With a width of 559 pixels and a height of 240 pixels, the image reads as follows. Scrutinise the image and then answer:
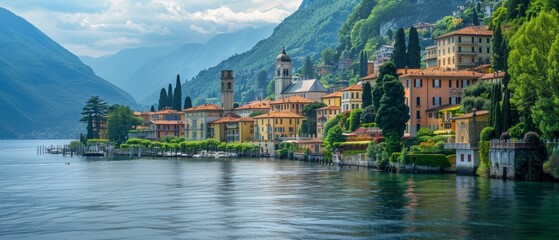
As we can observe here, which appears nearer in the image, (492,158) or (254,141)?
(492,158)

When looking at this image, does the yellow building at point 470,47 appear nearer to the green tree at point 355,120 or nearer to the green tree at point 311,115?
the green tree at point 355,120

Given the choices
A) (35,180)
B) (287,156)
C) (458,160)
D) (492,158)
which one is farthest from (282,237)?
(287,156)

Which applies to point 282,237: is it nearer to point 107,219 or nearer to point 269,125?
point 107,219

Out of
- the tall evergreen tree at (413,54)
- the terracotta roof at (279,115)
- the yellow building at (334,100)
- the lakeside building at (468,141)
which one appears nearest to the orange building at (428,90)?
the tall evergreen tree at (413,54)

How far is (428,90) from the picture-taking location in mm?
129875

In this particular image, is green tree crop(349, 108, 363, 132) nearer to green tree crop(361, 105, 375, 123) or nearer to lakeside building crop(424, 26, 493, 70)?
green tree crop(361, 105, 375, 123)

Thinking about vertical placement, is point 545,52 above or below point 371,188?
above

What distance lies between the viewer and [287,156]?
173125 mm

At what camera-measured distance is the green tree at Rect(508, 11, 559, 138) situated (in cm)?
7925

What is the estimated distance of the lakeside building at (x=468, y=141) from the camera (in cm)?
9281

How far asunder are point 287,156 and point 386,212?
113 metres

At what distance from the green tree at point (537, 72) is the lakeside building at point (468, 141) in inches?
337

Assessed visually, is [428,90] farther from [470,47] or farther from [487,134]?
[487,134]

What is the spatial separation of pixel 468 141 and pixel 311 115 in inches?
3663
